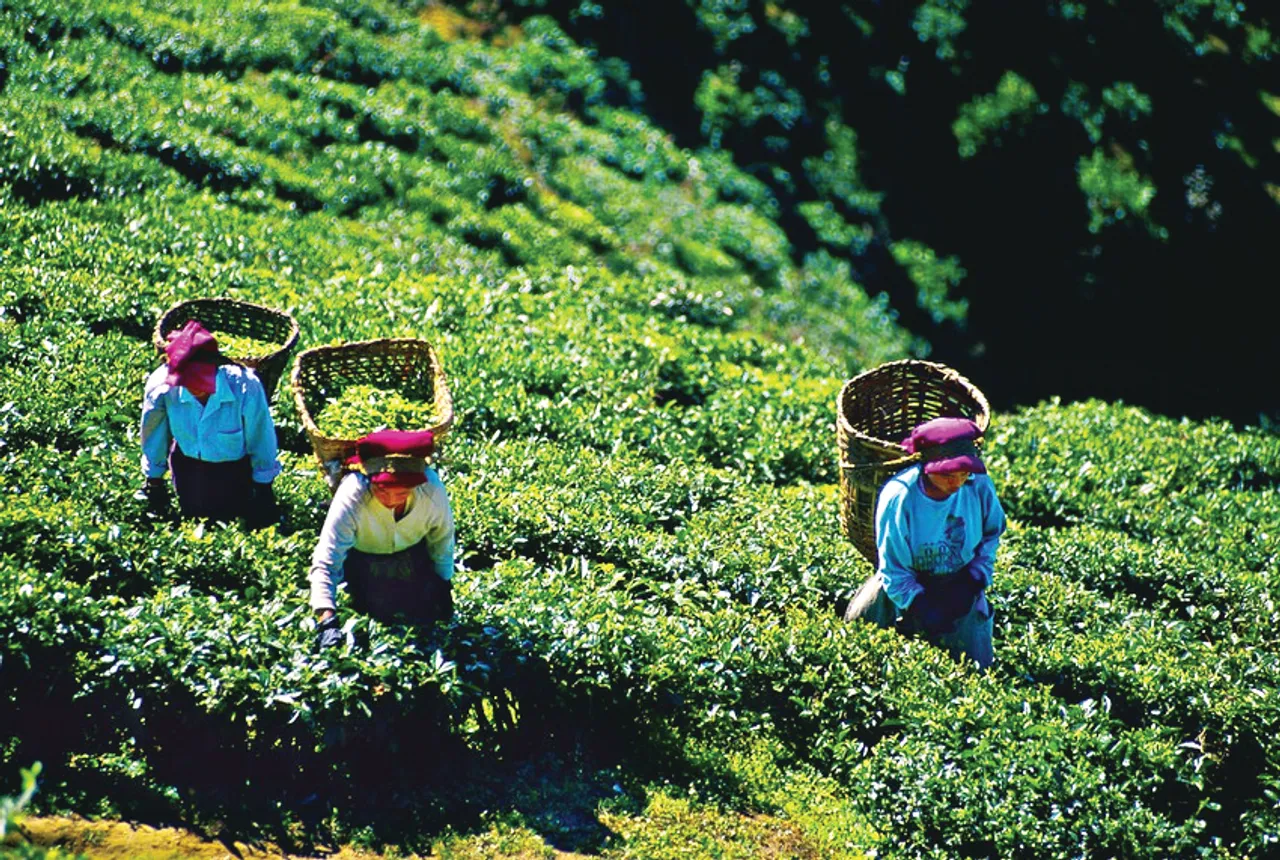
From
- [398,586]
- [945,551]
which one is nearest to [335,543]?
[398,586]

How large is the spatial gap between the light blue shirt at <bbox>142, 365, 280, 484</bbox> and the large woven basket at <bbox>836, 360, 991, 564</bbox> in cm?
358

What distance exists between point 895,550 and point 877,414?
180 cm

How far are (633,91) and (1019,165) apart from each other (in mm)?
6620

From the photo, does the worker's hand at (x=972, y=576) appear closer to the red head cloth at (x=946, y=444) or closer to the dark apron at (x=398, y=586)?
the red head cloth at (x=946, y=444)

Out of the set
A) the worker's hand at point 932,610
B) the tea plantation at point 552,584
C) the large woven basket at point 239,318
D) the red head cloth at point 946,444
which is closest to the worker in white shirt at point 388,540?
the tea plantation at point 552,584

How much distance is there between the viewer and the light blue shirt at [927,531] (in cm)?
736

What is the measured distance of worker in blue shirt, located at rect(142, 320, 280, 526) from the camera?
298 inches

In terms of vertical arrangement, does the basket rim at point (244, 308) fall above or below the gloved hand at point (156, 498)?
above

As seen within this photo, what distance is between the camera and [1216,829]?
7.60m

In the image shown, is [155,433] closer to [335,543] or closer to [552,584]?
[335,543]

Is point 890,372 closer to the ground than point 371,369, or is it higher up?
closer to the ground

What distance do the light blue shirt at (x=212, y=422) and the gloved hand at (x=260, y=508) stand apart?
0.25 metres

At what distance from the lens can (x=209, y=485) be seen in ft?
26.6

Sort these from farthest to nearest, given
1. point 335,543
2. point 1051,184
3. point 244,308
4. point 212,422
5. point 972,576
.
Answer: point 1051,184 < point 244,308 < point 212,422 < point 972,576 < point 335,543
